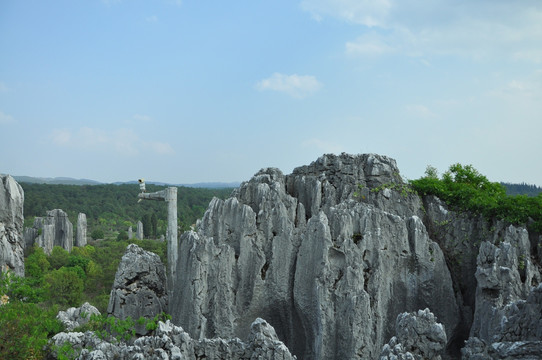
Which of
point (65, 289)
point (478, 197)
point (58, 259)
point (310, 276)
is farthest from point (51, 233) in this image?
point (478, 197)

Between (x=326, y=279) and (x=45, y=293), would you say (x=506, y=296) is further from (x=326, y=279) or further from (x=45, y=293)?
(x=45, y=293)

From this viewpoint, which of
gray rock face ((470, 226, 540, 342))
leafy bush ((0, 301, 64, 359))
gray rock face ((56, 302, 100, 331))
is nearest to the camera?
leafy bush ((0, 301, 64, 359))

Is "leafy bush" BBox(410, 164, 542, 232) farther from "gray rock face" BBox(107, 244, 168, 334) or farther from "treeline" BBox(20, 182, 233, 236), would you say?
"treeline" BBox(20, 182, 233, 236)

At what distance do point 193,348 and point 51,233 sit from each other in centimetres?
5476

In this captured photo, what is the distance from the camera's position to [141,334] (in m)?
19.7

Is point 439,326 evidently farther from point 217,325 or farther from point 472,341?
point 217,325

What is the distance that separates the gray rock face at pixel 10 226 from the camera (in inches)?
1155

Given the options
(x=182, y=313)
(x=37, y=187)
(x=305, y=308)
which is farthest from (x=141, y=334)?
(x=37, y=187)

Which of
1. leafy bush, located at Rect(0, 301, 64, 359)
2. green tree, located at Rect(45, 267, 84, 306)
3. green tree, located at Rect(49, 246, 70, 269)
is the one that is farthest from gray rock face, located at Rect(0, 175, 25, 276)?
green tree, located at Rect(49, 246, 70, 269)

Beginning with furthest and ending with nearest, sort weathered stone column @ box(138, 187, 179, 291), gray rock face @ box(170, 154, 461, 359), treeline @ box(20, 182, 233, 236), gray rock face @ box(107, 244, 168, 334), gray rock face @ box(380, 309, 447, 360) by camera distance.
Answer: treeline @ box(20, 182, 233, 236) < weathered stone column @ box(138, 187, 179, 291) < gray rock face @ box(107, 244, 168, 334) < gray rock face @ box(170, 154, 461, 359) < gray rock face @ box(380, 309, 447, 360)

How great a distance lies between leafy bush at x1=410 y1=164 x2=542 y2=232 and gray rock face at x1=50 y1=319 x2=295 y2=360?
38.1ft

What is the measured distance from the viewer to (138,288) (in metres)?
20.8

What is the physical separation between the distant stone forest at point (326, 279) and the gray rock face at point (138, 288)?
0.14 feet

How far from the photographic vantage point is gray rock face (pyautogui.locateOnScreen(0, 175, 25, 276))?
29.3m
